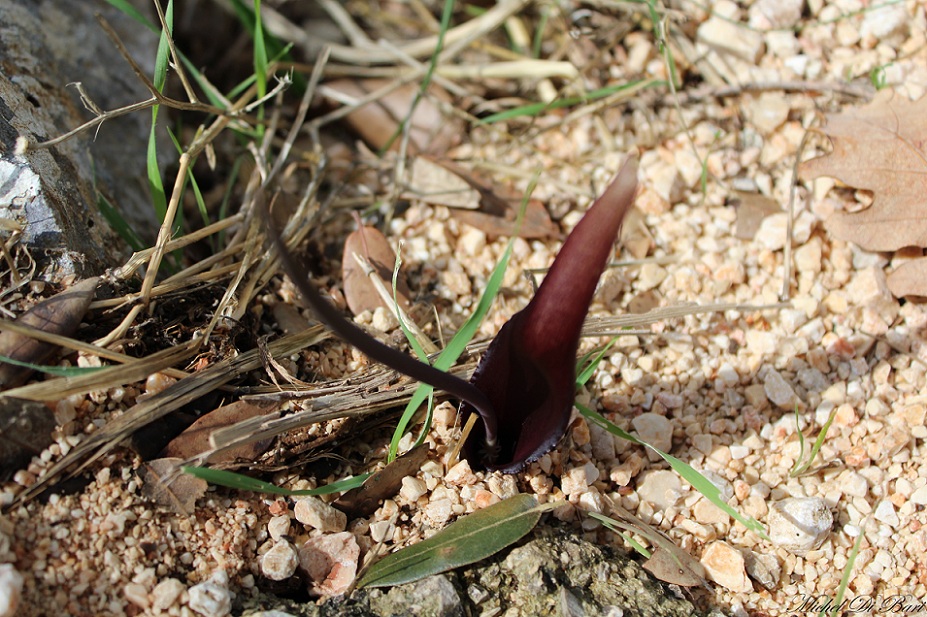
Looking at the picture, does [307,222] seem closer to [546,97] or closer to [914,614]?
[546,97]

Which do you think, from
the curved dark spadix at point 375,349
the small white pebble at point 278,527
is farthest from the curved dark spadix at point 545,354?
the small white pebble at point 278,527

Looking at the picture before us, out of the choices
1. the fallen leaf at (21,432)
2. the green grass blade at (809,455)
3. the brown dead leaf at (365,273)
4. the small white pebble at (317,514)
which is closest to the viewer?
the fallen leaf at (21,432)

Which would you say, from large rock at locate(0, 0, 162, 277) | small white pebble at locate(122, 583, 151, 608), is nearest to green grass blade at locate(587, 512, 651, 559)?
Answer: small white pebble at locate(122, 583, 151, 608)

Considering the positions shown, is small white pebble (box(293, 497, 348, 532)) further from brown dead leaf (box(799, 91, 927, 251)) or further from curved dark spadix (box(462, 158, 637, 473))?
brown dead leaf (box(799, 91, 927, 251))

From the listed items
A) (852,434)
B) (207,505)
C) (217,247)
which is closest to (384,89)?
(217,247)

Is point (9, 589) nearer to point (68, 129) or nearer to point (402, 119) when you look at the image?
point (68, 129)

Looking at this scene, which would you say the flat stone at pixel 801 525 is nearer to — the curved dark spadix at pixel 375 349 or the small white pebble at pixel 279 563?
the curved dark spadix at pixel 375 349

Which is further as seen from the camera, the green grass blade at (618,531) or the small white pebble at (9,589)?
the green grass blade at (618,531)
